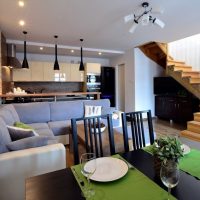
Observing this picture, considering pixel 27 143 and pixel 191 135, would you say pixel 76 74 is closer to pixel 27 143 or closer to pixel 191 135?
pixel 191 135

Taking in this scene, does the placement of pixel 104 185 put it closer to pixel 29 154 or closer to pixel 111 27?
pixel 29 154

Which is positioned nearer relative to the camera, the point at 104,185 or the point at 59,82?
the point at 104,185

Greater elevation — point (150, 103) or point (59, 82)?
point (59, 82)

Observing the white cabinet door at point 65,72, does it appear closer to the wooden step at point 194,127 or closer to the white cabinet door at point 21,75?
the white cabinet door at point 21,75

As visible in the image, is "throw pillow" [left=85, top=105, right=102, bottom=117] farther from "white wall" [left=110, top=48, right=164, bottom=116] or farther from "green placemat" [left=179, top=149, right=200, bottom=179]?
"green placemat" [left=179, top=149, right=200, bottom=179]

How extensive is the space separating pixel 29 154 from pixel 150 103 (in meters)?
5.53

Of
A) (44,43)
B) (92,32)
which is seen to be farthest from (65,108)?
(44,43)

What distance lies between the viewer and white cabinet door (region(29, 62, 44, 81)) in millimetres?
6124

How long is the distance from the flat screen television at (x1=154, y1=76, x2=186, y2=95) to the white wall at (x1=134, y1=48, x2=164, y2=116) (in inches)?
8.8

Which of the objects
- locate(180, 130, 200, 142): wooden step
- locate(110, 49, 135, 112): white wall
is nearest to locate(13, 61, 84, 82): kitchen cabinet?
locate(110, 49, 135, 112): white wall

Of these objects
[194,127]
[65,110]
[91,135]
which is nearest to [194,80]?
[194,127]

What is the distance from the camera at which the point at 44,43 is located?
5277mm

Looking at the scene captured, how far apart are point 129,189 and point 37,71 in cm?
598

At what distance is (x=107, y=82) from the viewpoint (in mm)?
7320
